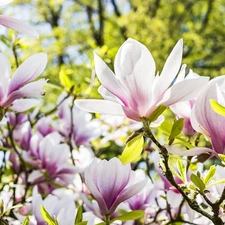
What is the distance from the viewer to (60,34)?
5328 mm

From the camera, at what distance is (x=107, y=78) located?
56 centimetres

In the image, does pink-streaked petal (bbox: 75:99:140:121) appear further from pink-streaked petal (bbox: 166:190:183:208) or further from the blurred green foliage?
the blurred green foliage

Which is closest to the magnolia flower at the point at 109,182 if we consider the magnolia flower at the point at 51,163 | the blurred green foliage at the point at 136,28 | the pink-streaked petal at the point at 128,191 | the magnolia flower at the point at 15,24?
the pink-streaked petal at the point at 128,191

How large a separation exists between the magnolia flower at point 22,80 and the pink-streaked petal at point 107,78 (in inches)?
4.5

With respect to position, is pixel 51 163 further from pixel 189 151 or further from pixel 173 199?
pixel 189 151

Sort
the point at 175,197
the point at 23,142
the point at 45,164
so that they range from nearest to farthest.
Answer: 1. the point at 175,197
2. the point at 45,164
3. the point at 23,142

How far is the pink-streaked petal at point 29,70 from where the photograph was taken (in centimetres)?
65

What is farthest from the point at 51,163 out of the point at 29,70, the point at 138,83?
the point at 138,83

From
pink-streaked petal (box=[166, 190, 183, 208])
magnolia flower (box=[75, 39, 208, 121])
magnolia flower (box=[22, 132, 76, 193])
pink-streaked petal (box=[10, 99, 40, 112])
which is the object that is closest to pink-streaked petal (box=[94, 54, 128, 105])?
magnolia flower (box=[75, 39, 208, 121])

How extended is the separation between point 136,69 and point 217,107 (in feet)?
0.38

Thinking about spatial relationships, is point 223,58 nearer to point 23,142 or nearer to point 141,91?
point 23,142

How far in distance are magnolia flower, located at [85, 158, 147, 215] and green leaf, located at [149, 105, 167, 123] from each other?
0.35 feet

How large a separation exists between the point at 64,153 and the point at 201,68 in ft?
16.8

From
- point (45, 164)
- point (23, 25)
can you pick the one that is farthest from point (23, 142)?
point (23, 25)
